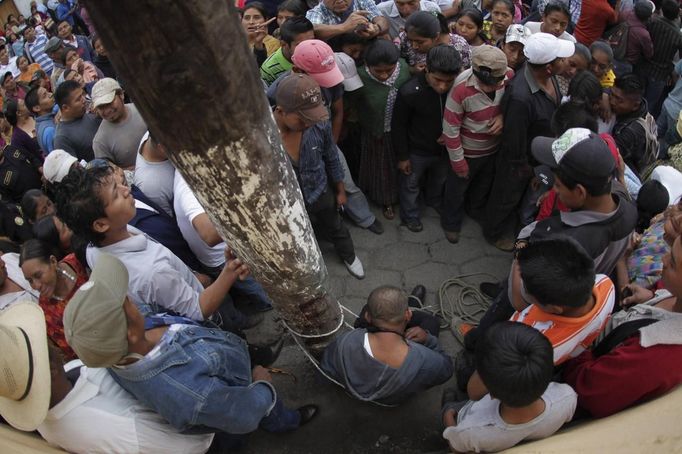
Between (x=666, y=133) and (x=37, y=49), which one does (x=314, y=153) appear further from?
(x=37, y=49)

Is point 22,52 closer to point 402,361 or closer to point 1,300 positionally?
point 1,300

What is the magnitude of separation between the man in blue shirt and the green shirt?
92 centimetres

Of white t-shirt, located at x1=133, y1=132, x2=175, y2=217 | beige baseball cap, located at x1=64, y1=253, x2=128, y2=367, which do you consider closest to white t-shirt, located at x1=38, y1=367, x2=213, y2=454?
beige baseball cap, located at x1=64, y1=253, x2=128, y2=367

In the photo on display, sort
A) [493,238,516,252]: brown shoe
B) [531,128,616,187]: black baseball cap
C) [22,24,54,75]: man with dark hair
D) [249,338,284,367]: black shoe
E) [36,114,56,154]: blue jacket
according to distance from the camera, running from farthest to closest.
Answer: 1. [22,24,54,75]: man with dark hair
2. [36,114,56,154]: blue jacket
3. [493,238,516,252]: brown shoe
4. [249,338,284,367]: black shoe
5. [531,128,616,187]: black baseball cap

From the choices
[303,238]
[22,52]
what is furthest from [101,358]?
[22,52]

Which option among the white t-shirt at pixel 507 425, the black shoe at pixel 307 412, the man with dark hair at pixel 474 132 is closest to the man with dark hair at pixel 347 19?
the man with dark hair at pixel 474 132

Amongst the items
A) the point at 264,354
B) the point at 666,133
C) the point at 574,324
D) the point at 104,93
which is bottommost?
the point at 666,133

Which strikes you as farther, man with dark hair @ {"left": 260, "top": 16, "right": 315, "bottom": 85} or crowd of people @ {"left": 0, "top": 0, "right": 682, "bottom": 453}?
man with dark hair @ {"left": 260, "top": 16, "right": 315, "bottom": 85}

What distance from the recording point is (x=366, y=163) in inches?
169

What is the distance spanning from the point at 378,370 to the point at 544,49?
2501 millimetres

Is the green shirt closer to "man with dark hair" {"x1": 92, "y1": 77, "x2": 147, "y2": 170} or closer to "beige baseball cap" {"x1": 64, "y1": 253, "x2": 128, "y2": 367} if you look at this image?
"man with dark hair" {"x1": 92, "y1": 77, "x2": 147, "y2": 170}

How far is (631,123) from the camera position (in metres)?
3.46

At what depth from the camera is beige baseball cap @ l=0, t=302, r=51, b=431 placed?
5.88 ft

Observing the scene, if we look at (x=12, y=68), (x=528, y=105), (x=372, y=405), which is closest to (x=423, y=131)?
(x=528, y=105)
